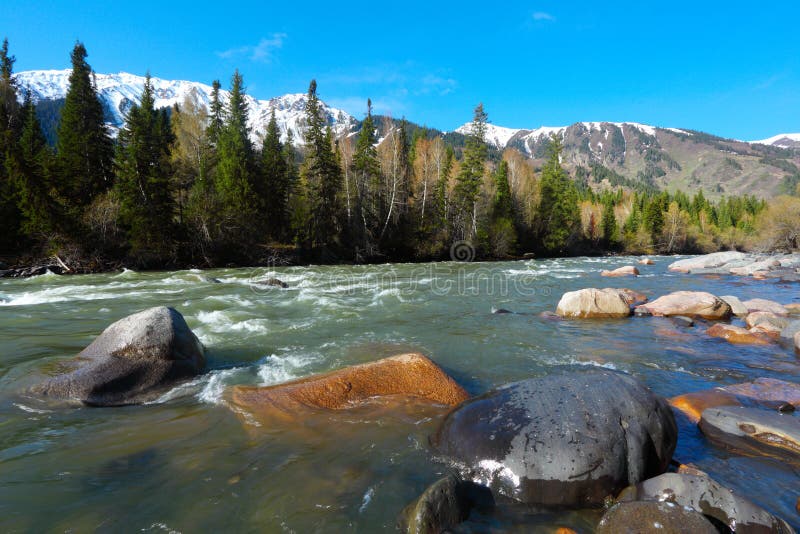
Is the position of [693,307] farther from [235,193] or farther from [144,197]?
[144,197]

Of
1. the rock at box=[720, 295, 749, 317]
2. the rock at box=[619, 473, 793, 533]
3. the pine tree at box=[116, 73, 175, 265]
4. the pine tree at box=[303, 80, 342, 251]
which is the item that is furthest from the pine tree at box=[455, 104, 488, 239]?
the rock at box=[619, 473, 793, 533]

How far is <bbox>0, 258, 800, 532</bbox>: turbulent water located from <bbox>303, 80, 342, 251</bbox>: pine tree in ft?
68.2

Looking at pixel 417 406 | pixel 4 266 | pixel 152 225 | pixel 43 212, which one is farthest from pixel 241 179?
pixel 417 406

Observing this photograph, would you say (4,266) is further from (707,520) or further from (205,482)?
(707,520)

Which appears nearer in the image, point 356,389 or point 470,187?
point 356,389

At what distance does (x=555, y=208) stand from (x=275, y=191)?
120 ft

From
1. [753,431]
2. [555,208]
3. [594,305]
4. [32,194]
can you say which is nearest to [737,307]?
[594,305]

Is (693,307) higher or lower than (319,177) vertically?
lower

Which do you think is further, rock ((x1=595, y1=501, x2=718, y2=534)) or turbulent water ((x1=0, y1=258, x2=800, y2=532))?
turbulent water ((x1=0, y1=258, x2=800, y2=532))

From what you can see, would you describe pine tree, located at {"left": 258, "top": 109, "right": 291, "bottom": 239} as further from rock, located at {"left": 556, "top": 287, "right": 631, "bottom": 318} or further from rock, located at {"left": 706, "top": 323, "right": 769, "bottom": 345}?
rock, located at {"left": 706, "top": 323, "right": 769, "bottom": 345}

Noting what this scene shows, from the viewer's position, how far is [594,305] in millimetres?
10266

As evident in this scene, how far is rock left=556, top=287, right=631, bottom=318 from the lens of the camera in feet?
33.4

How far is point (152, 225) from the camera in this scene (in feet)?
76.9

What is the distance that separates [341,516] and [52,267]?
2533 centimetres
